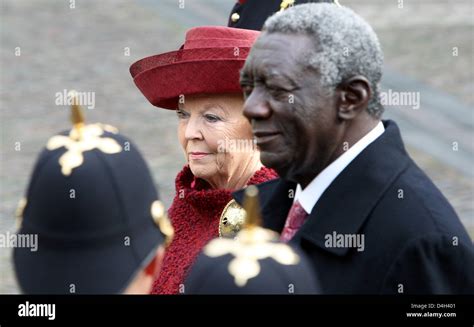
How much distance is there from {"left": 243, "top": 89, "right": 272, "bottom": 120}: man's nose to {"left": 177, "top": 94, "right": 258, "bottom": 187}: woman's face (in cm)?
89

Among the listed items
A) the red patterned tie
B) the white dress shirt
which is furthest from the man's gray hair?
the red patterned tie

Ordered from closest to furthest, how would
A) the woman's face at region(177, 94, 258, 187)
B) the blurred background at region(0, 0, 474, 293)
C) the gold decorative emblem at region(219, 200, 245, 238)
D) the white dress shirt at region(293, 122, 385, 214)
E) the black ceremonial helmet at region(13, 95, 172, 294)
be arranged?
1. the black ceremonial helmet at region(13, 95, 172, 294)
2. the white dress shirt at region(293, 122, 385, 214)
3. the gold decorative emblem at region(219, 200, 245, 238)
4. the woman's face at region(177, 94, 258, 187)
5. the blurred background at region(0, 0, 474, 293)

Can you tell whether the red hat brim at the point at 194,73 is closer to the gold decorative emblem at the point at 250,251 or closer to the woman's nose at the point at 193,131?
the woman's nose at the point at 193,131

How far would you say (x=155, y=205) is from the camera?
282 centimetres

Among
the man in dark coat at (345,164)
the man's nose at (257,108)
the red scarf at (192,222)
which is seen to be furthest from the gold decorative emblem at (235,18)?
the man's nose at (257,108)

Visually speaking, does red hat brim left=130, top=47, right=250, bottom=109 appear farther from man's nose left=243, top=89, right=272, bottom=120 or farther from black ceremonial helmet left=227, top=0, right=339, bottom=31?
man's nose left=243, top=89, right=272, bottom=120

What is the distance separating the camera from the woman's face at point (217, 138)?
14.1ft

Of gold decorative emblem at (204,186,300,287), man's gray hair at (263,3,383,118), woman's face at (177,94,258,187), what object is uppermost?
man's gray hair at (263,3,383,118)

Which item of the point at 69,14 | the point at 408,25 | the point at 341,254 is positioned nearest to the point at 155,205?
the point at 341,254

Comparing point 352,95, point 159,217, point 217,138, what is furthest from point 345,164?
point 217,138

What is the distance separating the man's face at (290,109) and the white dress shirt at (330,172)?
1.1 inches

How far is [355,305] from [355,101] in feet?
1.82

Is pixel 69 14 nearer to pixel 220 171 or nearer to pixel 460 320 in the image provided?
pixel 220 171

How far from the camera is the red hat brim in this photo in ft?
14.0
